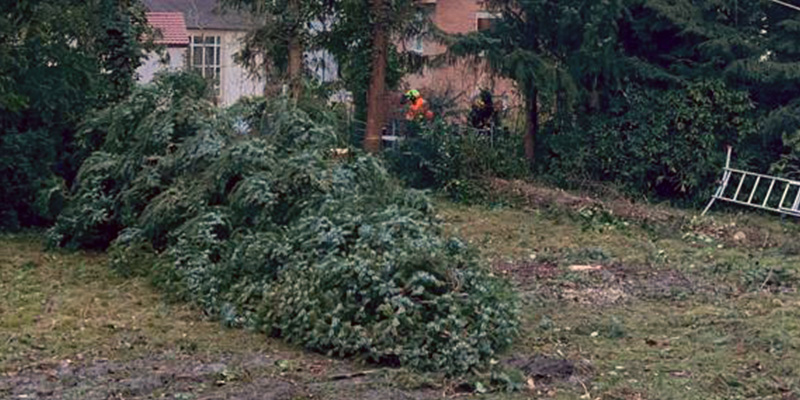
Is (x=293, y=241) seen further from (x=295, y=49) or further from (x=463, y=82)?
(x=463, y=82)

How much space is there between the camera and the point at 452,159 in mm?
17141

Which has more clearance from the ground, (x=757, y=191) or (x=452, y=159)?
(x=452, y=159)

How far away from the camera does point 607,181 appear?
1775cm

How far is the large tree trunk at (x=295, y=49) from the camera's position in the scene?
1714 centimetres

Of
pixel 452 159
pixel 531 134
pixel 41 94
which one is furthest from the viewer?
pixel 531 134

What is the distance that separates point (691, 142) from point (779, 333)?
921cm

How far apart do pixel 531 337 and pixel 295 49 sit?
405 inches

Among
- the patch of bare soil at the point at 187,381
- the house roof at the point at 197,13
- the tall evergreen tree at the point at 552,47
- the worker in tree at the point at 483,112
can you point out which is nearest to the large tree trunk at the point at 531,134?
the tall evergreen tree at the point at 552,47

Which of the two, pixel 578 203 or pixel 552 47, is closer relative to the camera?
pixel 578 203

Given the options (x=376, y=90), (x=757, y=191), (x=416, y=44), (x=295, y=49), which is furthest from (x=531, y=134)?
(x=295, y=49)

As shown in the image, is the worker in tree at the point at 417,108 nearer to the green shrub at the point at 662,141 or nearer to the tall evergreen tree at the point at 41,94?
the green shrub at the point at 662,141

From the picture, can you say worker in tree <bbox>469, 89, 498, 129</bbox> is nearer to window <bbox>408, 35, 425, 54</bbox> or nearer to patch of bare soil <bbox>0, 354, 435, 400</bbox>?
window <bbox>408, 35, 425, 54</bbox>

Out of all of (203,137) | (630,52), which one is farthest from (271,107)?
(630,52)

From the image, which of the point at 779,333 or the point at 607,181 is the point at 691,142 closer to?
the point at 607,181
